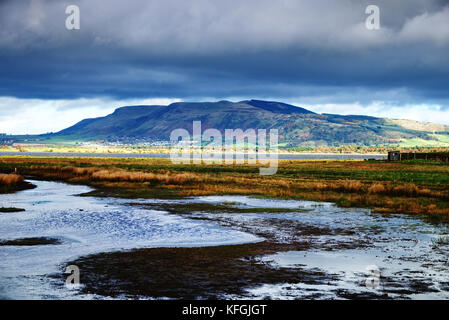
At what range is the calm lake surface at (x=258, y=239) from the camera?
15.1 meters

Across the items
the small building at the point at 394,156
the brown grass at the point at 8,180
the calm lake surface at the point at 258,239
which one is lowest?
the calm lake surface at the point at 258,239

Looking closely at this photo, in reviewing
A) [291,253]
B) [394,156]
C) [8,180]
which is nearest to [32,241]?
[291,253]

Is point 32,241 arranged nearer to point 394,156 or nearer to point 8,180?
point 8,180

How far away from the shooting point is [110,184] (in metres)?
58.6

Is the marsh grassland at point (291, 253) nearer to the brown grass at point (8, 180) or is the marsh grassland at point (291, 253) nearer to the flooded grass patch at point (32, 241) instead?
the flooded grass patch at point (32, 241)

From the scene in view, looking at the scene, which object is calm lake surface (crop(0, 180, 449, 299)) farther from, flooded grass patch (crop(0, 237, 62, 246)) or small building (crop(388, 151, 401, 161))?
small building (crop(388, 151, 401, 161))

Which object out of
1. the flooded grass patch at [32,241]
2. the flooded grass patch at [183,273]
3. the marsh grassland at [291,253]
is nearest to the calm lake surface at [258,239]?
the marsh grassland at [291,253]

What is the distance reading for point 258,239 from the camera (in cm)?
2395

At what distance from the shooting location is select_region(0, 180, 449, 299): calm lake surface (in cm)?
1507

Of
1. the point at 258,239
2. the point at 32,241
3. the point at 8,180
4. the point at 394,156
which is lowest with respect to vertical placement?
the point at 258,239

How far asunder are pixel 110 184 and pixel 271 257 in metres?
41.9

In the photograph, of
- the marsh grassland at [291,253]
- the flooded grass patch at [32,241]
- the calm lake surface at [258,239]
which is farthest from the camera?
the flooded grass patch at [32,241]

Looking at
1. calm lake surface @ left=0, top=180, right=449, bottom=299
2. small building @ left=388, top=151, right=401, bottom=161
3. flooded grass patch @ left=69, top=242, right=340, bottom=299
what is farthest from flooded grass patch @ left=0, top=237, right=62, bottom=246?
small building @ left=388, top=151, right=401, bottom=161
